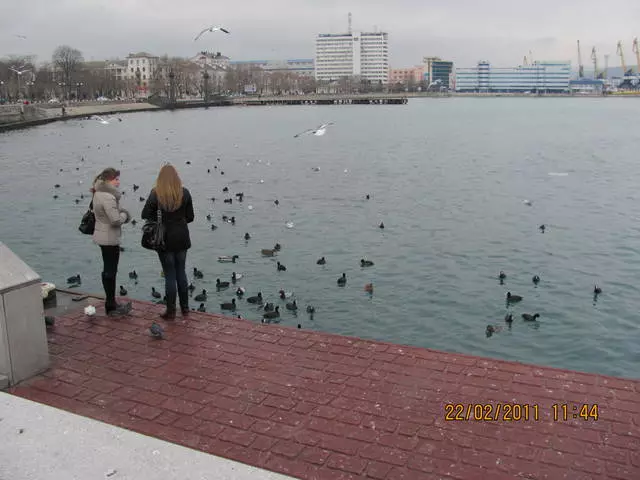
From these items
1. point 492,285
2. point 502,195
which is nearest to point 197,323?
point 492,285

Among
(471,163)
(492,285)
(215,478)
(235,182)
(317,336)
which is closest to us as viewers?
(215,478)

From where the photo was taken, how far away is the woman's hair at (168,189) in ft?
25.0

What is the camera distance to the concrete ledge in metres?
4.61

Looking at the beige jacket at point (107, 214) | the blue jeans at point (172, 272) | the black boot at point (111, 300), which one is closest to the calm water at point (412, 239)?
the blue jeans at point (172, 272)

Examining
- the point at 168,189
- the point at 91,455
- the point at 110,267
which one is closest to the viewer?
the point at 91,455

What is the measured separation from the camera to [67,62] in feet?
444

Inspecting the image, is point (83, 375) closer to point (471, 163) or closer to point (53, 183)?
point (53, 183)

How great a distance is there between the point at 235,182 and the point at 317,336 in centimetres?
2523

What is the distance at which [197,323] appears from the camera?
8.05 metres

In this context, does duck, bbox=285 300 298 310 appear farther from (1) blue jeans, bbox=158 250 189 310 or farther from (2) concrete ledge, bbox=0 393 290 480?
(2) concrete ledge, bbox=0 393 290 480
